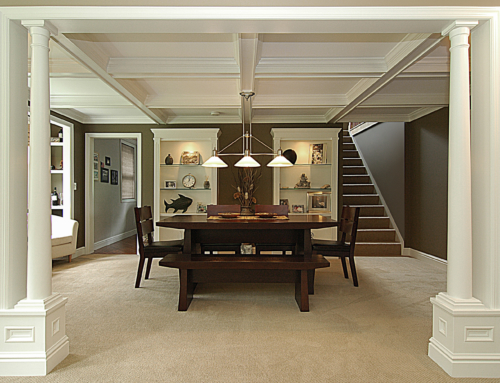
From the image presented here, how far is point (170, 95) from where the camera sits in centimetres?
500

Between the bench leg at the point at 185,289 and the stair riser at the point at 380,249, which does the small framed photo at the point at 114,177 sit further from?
the stair riser at the point at 380,249

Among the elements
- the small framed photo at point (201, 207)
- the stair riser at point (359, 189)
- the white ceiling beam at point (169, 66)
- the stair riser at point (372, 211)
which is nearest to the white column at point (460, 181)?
the white ceiling beam at point (169, 66)

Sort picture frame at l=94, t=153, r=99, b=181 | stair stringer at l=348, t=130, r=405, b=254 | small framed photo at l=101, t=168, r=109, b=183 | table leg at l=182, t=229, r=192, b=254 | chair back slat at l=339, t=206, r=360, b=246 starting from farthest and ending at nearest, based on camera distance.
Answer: small framed photo at l=101, t=168, r=109, b=183
picture frame at l=94, t=153, r=99, b=181
stair stringer at l=348, t=130, r=405, b=254
chair back slat at l=339, t=206, r=360, b=246
table leg at l=182, t=229, r=192, b=254

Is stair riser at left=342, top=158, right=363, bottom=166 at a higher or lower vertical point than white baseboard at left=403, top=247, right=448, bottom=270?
higher

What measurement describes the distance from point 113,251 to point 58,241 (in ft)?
5.19

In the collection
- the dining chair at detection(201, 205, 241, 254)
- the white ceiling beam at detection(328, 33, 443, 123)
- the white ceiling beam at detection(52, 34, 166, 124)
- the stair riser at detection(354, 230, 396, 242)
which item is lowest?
the stair riser at detection(354, 230, 396, 242)

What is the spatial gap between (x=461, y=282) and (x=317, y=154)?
166 inches

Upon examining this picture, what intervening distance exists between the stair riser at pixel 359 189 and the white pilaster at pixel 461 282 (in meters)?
5.46

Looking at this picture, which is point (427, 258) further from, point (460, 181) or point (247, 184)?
point (460, 181)

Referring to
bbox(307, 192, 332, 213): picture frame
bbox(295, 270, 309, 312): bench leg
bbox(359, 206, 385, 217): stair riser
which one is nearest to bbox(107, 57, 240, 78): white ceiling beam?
bbox(295, 270, 309, 312): bench leg

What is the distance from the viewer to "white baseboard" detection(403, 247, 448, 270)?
533cm

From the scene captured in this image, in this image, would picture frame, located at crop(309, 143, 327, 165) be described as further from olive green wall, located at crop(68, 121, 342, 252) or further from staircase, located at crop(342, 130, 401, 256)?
staircase, located at crop(342, 130, 401, 256)

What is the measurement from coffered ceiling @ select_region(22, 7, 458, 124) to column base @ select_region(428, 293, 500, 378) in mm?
1806

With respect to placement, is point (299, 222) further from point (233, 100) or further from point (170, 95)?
point (170, 95)
